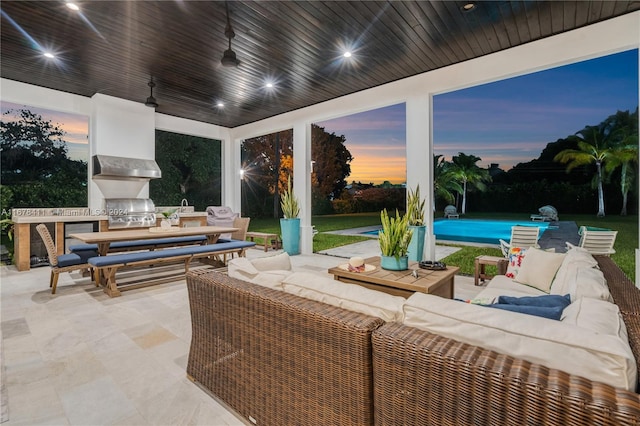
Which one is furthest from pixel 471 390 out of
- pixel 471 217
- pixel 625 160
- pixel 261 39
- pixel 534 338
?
pixel 471 217

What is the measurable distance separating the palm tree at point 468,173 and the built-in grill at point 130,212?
322 inches

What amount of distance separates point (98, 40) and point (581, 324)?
17.4 feet

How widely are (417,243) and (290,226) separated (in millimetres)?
2913

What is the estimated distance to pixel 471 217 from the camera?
9047mm

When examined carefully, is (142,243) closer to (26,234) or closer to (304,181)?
(26,234)

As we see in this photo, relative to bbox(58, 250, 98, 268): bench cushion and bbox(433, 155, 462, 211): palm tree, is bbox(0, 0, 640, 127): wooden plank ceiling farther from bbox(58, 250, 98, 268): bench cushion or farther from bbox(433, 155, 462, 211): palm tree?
bbox(433, 155, 462, 211): palm tree

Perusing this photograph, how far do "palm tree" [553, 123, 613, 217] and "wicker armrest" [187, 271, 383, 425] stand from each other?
6.60 m

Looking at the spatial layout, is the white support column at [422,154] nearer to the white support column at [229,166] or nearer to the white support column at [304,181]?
the white support column at [304,181]

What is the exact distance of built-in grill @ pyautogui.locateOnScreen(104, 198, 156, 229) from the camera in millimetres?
5906

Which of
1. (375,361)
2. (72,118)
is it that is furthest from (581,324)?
(72,118)

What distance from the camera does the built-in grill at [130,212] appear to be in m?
5.91

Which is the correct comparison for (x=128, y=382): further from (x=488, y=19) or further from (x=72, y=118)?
(x=72, y=118)

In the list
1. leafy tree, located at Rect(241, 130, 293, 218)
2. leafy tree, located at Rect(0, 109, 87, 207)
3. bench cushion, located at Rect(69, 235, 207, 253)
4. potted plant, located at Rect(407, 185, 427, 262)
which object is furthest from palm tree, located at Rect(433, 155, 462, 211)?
leafy tree, located at Rect(0, 109, 87, 207)

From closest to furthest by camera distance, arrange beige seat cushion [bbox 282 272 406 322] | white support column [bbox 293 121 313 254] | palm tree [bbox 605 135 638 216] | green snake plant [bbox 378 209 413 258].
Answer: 1. beige seat cushion [bbox 282 272 406 322]
2. green snake plant [bbox 378 209 413 258]
3. palm tree [bbox 605 135 638 216]
4. white support column [bbox 293 121 313 254]
